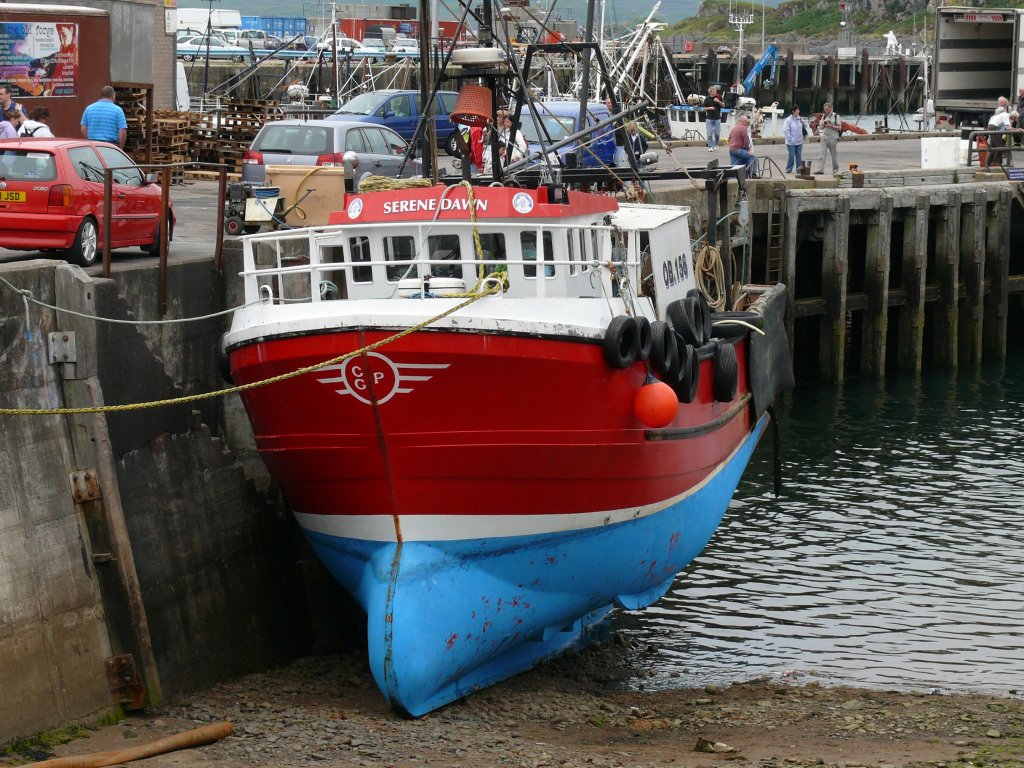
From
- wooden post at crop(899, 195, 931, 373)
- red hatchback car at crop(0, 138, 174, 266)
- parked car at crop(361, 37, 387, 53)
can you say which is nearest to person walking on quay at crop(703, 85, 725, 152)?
wooden post at crop(899, 195, 931, 373)

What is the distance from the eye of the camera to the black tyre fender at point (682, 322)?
13.1m

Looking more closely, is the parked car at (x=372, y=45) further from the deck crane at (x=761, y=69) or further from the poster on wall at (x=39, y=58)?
the poster on wall at (x=39, y=58)

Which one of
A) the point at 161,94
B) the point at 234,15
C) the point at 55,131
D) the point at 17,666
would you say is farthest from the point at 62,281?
the point at 234,15

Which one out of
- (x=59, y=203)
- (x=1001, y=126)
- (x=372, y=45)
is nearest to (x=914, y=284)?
(x=1001, y=126)

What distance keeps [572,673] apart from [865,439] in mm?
10264

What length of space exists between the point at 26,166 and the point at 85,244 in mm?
889

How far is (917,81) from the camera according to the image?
8562cm


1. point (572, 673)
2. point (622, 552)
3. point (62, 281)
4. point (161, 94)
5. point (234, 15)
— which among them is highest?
point (234, 15)

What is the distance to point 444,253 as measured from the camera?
38.6 ft

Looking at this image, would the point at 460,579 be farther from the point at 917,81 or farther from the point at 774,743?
the point at 917,81

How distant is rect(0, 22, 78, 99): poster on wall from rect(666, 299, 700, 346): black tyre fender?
13.4 meters

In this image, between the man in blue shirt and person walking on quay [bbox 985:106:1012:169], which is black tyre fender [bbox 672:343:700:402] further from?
person walking on quay [bbox 985:106:1012:169]

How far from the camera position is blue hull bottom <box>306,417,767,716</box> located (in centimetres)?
1075

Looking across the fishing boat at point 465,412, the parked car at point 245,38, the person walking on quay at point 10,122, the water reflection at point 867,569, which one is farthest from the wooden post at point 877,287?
the parked car at point 245,38
